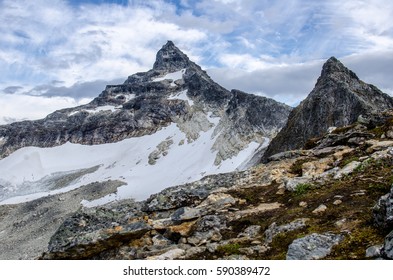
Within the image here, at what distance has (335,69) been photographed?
72750 mm

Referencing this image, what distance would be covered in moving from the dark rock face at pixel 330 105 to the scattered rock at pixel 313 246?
49490 millimetres

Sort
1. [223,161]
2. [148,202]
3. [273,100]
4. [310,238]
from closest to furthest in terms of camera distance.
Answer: [310,238], [148,202], [223,161], [273,100]

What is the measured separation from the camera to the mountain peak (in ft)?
237

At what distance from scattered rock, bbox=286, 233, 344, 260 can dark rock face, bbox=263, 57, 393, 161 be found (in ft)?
162

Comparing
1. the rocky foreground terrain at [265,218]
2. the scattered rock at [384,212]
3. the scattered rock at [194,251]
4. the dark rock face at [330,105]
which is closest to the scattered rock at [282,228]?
the rocky foreground terrain at [265,218]

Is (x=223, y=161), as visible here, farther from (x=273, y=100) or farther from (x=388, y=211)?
(x=388, y=211)

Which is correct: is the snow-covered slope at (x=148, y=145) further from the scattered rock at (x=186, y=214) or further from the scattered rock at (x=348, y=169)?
the scattered rock at (x=186, y=214)

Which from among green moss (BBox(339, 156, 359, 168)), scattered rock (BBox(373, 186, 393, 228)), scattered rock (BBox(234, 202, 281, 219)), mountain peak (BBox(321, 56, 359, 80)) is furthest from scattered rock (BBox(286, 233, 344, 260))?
mountain peak (BBox(321, 56, 359, 80))

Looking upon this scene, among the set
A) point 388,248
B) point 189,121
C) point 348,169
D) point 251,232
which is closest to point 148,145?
point 189,121

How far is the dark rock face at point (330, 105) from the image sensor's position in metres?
61.8

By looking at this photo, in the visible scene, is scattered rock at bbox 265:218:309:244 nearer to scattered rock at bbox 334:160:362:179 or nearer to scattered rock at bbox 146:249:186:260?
scattered rock at bbox 146:249:186:260

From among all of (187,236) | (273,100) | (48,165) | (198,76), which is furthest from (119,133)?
(187,236)
